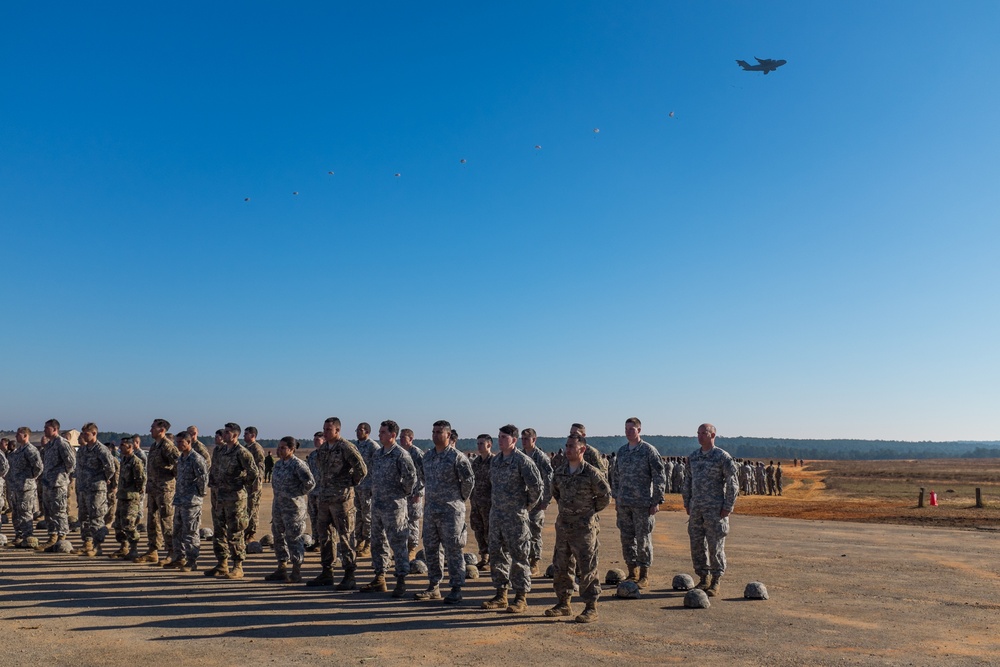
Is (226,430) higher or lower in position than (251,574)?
higher

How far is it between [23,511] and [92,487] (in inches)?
112

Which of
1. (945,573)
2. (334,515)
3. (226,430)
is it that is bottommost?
(945,573)

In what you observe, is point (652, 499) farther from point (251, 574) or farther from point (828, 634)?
point (251, 574)

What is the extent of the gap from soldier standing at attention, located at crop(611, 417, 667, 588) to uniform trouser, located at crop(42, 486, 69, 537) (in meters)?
10.8

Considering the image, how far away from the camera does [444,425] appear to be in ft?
29.9

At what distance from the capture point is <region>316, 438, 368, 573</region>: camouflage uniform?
990cm

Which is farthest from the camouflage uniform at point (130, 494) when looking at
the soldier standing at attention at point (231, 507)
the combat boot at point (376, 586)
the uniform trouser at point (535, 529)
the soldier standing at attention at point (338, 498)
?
the uniform trouser at point (535, 529)

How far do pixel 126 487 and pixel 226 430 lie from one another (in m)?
2.54

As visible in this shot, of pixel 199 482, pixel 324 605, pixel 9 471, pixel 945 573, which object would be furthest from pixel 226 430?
pixel 945 573

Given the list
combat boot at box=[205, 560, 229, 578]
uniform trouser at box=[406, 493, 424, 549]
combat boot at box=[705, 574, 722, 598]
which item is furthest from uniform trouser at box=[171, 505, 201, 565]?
combat boot at box=[705, 574, 722, 598]

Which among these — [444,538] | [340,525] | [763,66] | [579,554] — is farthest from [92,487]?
[763,66]

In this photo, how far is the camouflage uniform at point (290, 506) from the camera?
416 inches

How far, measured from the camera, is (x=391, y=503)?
9.58m

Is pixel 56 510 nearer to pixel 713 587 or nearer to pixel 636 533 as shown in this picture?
pixel 636 533
